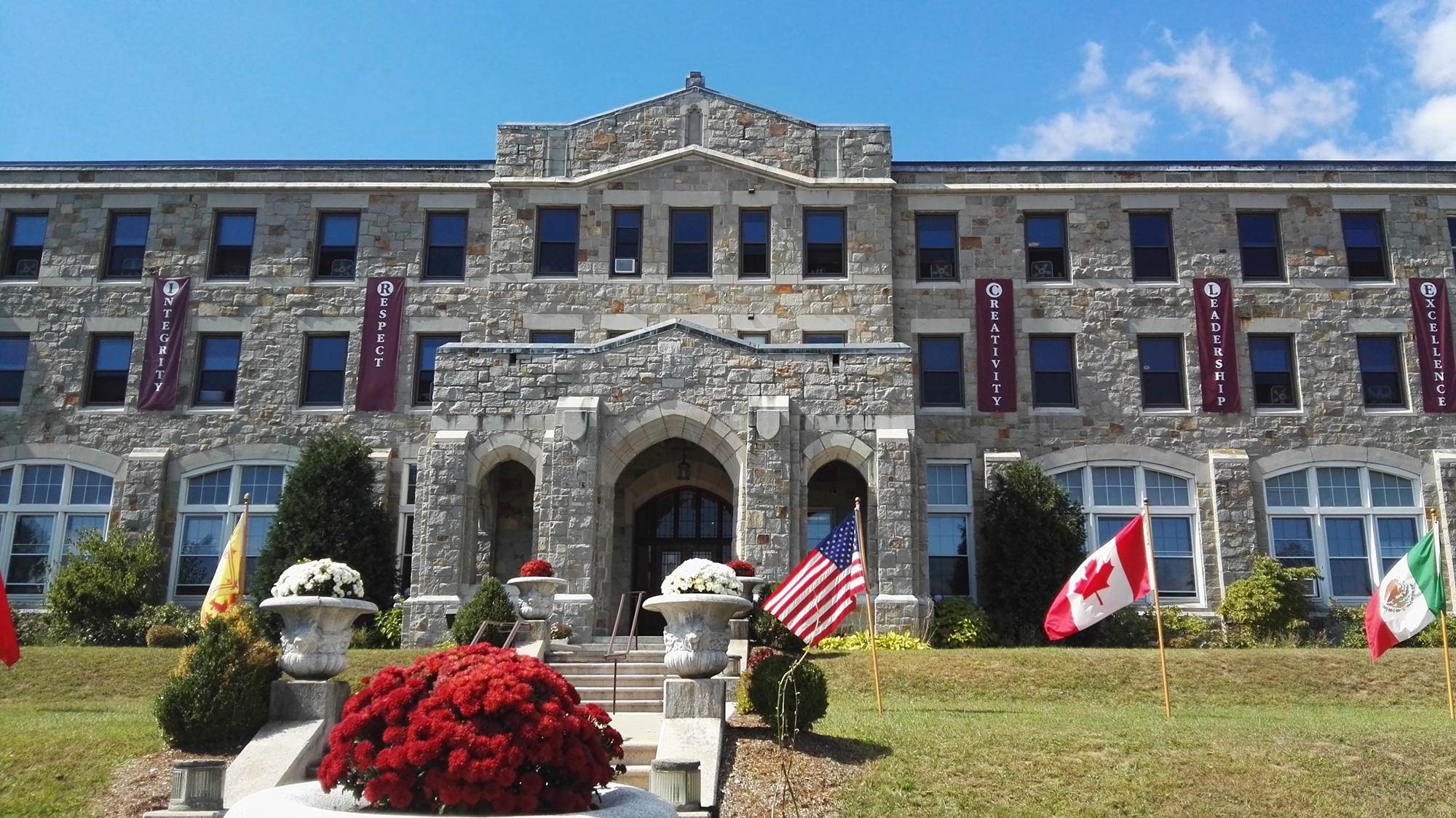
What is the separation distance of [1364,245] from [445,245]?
63.9 ft

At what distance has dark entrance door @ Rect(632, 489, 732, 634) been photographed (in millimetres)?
24359

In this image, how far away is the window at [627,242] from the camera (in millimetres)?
25797

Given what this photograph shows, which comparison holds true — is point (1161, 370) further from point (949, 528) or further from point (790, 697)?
point (790, 697)

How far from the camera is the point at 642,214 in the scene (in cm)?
2594

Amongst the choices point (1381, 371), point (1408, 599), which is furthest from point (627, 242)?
point (1408, 599)

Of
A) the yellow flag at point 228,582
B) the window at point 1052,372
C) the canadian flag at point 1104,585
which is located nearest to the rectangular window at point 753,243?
the window at point 1052,372

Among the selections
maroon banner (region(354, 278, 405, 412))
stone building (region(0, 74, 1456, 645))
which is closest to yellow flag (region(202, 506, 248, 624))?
stone building (region(0, 74, 1456, 645))

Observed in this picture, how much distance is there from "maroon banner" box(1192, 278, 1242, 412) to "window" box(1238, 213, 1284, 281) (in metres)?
0.77

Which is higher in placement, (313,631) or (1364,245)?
(1364,245)

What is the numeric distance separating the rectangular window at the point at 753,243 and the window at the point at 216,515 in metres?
10.3

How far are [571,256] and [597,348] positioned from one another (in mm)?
4655

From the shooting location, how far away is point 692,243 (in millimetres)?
25922

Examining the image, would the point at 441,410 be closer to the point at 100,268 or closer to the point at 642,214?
the point at 642,214

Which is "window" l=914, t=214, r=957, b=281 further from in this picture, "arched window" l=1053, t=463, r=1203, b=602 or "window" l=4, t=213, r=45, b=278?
"window" l=4, t=213, r=45, b=278
